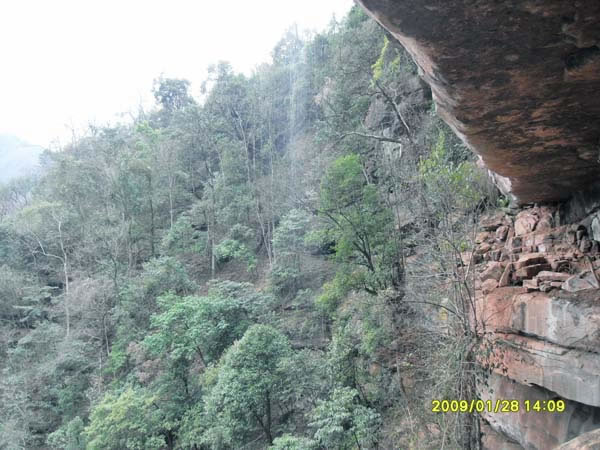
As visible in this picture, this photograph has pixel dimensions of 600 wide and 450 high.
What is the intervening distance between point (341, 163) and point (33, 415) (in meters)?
13.4

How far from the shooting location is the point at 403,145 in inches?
393

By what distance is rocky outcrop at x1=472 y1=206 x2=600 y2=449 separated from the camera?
3102 millimetres

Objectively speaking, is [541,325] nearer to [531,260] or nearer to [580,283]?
[580,283]

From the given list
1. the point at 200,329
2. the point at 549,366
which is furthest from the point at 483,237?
the point at 200,329

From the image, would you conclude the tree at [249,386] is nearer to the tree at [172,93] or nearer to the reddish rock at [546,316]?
the reddish rock at [546,316]

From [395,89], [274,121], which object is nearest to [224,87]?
[274,121]

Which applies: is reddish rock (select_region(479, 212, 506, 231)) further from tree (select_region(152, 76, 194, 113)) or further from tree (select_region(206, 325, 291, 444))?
tree (select_region(152, 76, 194, 113))

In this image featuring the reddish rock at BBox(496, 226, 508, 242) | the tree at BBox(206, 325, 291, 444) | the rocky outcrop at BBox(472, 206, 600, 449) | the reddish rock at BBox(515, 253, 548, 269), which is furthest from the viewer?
the tree at BBox(206, 325, 291, 444)

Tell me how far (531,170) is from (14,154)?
6796 centimetres

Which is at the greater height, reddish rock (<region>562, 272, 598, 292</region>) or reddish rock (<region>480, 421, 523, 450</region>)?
reddish rock (<region>562, 272, 598, 292</region>)

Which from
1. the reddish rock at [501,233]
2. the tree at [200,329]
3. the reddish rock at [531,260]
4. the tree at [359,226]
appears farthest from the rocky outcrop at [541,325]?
the tree at [200,329]

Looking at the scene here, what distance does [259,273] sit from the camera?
17.2 m
